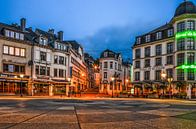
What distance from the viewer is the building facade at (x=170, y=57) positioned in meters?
49.2

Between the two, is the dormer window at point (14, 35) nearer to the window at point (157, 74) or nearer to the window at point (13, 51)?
the window at point (13, 51)

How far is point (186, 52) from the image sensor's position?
162ft

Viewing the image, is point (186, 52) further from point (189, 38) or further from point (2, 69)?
point (2, 69)

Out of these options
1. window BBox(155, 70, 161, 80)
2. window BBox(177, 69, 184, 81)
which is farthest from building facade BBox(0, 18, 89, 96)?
window BBox(177, 69, 184, 81)

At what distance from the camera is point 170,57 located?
54000 mm

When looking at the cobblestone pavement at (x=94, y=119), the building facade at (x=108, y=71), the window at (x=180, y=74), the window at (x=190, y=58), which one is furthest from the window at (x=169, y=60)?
the cobblestone pavement at (x=94, y=119)

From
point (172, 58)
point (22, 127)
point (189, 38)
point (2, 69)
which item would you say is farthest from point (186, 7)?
point (22, 127)

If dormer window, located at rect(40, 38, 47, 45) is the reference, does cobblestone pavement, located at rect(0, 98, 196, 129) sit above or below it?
below

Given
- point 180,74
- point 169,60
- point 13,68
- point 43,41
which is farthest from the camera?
point 43,41

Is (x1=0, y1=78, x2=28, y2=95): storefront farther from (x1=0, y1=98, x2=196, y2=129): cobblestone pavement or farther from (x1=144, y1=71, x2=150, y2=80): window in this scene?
(x1=0, y1=98, x2=196, y2=129): cobblestone pavement

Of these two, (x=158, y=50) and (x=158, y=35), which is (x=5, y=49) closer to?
(x=158, y=50)

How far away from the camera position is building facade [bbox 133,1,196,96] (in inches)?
1937

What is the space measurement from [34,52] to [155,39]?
2731cm

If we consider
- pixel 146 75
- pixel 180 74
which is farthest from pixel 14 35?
pixel 180 74
